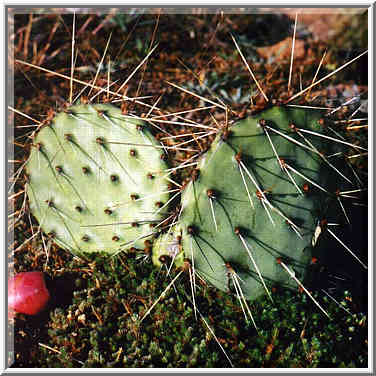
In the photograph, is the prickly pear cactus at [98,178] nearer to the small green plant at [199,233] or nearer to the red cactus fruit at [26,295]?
the small green plant at [199,233]

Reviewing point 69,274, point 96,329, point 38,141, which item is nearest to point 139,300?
point 96,329

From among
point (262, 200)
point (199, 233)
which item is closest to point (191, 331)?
point (199, 233)

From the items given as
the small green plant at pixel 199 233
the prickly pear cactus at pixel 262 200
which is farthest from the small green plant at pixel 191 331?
the prickly pear cactus at pixel 262 200

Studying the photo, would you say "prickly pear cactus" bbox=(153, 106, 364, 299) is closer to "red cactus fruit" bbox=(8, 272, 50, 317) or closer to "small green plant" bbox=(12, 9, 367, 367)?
"small green plant" bbox=(12, 9, 367, 367)

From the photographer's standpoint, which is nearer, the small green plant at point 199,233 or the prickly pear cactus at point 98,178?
the small green plant at point 199,233

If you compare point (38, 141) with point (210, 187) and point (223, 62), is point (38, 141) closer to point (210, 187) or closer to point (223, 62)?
point (210, 187)

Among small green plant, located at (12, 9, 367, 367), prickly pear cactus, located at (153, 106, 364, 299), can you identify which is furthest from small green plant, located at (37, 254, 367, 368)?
prickly pear cactus, located at (153, 106, 364, 299)

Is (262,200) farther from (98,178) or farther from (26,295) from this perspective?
(26,295)
